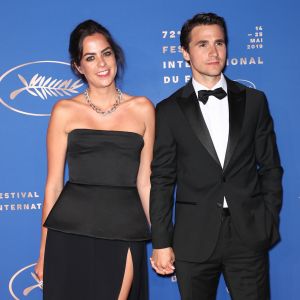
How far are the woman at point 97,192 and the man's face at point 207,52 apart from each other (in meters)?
0.36

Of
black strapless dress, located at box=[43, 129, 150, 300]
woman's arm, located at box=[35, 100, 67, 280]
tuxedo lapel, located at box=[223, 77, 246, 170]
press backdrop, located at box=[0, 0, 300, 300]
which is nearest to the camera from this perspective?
tuxedo lapel, located at box=[223, 77, 246, 170]

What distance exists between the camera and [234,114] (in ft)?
7.22

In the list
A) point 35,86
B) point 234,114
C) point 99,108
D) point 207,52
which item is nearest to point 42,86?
point 35,86

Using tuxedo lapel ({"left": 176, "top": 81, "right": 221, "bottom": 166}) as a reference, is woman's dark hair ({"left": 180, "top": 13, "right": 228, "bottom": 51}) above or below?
above

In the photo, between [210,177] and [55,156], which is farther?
[55,156]

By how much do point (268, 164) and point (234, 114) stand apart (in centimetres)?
30

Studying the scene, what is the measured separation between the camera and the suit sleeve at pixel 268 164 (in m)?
2.20

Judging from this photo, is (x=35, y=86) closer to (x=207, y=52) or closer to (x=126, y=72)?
(x=126, y=72)

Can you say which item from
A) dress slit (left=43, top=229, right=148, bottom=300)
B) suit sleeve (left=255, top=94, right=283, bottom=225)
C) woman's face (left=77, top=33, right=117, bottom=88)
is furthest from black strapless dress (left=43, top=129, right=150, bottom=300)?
suit sleeve (left=255, top=94, right=283, bottom=225)

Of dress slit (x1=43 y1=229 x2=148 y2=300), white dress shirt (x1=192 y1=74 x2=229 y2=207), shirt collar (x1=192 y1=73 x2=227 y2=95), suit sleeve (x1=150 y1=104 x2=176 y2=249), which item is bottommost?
dress slit (x1=43 y1=229 x2=148 y2=300)

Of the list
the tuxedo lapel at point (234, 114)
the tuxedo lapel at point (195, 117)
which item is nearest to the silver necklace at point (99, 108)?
the tuxedo lapel at point (195, 117)

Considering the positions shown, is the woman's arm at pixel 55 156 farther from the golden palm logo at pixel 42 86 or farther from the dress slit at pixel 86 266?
the golden palm logo at pixel 42 86

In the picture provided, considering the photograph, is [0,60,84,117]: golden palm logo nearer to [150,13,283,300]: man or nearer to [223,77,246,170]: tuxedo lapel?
[150,13,283,300]: man

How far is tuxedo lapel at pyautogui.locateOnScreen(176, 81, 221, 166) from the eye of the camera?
2158 millimetres
